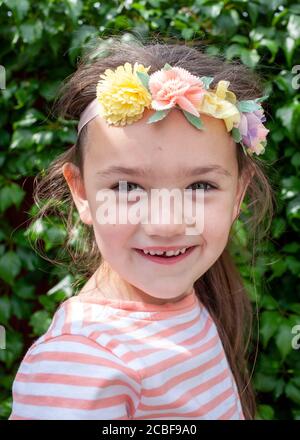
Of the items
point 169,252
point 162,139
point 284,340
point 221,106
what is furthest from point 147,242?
point 284,340

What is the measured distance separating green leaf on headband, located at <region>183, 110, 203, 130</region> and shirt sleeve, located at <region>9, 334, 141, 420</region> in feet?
1.38

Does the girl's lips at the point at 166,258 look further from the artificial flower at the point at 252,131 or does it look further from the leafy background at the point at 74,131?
the leafy background at the point at 74,131

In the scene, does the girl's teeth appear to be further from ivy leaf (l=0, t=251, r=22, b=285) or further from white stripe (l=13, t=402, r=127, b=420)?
ivy leaf (l=0, t=251, r=22, b=285)

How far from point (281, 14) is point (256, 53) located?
0.17 metres

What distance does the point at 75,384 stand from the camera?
3.54 feet

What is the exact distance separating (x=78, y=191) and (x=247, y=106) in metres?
0.38

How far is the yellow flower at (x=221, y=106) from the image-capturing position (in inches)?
47.7

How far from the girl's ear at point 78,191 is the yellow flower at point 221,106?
1.01 ft

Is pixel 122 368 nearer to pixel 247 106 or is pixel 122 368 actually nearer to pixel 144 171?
pixel 144 171

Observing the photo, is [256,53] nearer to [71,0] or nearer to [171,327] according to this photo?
[71,0]

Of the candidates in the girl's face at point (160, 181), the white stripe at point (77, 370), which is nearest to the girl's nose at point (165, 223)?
the girl's face at point (160, 181)

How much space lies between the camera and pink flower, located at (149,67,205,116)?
1170 mm

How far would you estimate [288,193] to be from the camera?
2279 millimetres

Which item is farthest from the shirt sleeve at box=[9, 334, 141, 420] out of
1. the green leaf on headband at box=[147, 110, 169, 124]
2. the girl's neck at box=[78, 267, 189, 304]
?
the green leaf on headband at box=[147, 110, 169, 124]
